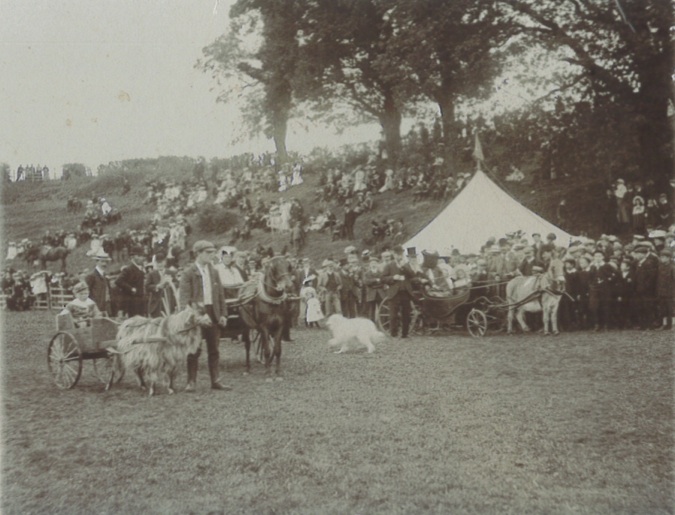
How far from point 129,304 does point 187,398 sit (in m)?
2.06

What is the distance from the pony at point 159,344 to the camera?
6.12 meters

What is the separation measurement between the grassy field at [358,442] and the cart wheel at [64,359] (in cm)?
12

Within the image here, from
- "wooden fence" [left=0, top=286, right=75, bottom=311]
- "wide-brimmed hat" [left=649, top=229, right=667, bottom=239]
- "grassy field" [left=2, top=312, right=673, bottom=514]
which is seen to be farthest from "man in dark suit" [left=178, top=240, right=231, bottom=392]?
"wide-brimmed hat" [left=649, top=229, right=667, bottom=239]

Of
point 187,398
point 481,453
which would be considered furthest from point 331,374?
point 481,453

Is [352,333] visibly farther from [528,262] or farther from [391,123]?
[528,262]

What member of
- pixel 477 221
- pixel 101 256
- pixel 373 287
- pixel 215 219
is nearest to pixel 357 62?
pixel 215 219

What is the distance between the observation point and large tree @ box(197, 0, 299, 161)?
597 cm

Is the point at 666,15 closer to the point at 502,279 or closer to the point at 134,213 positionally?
the point at 502,279

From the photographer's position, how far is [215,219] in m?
7.36

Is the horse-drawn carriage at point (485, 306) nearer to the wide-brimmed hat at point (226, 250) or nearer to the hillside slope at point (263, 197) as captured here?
the hillside slope at point (263, 197)

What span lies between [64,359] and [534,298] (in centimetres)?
571

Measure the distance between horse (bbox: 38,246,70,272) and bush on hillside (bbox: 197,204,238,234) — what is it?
1375mm

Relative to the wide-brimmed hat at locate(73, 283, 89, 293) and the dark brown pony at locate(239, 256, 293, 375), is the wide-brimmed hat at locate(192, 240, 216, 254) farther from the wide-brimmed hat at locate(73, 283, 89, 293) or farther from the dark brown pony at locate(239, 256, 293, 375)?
the wide-brimmed hat at locate(73, 283, 89, 293)

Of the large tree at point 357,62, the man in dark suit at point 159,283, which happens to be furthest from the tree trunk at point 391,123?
the man in dark suit at point 159,283
